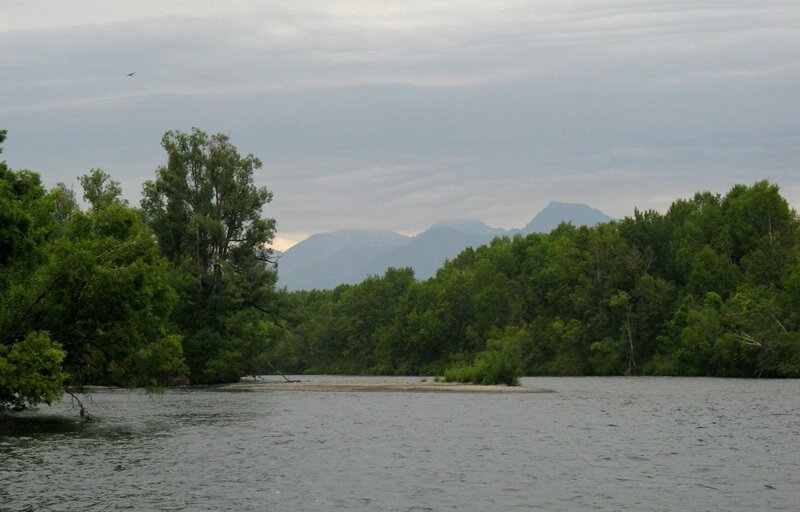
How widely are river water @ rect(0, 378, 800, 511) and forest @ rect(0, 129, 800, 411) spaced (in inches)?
223

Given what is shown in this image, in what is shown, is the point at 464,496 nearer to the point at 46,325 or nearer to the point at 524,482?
the point at 524,482

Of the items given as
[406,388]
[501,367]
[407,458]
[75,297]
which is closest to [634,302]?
[501,367]

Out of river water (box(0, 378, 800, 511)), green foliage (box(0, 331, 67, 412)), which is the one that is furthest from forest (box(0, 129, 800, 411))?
river water (box(0, 378, 800, 511))

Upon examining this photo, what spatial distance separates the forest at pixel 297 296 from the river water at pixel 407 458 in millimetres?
5669

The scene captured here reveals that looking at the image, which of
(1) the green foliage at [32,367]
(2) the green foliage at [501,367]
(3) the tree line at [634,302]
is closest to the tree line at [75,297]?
(1) the green foliage at [32,367]

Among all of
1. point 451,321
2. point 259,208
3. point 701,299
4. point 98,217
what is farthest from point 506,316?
point 98,217

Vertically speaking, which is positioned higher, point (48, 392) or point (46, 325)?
point (46, 325)

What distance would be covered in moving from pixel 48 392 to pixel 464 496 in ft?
72.6

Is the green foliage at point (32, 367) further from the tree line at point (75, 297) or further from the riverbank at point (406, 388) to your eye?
the riverbank at point (406, 388)

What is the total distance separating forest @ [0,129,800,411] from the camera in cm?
5069

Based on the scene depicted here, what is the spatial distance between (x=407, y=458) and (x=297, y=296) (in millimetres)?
82288

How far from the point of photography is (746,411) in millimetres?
61844

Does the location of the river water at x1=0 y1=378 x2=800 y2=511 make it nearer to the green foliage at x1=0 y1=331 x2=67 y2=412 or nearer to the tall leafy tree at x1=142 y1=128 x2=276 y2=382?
the green foliage at x1=0 y1=331 x2=67 y2=412

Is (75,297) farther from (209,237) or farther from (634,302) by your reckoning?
(634,302)
